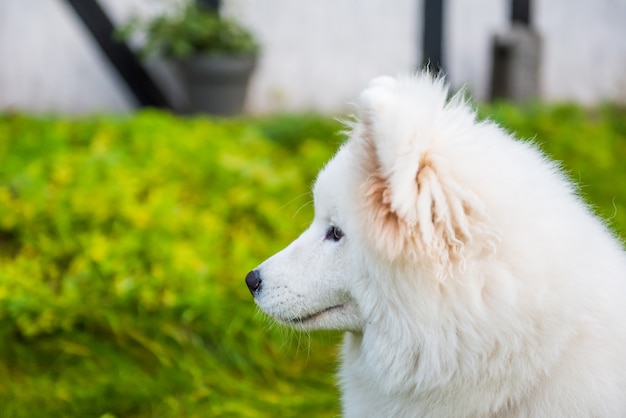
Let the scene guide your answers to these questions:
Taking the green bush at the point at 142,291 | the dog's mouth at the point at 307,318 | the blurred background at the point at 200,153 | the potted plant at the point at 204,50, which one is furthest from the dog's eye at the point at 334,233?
the potted plant at the point at 204,50

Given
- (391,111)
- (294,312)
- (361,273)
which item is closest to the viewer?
(391,111)

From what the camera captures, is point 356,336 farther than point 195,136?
No

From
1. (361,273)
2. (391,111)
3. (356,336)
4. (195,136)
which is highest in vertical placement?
(391,111)

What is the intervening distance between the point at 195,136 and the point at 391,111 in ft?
14.4

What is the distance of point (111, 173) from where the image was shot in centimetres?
498

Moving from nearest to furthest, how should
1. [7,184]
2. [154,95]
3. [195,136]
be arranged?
[7,184] → [195,136] → [154,95]

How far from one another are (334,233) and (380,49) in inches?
246

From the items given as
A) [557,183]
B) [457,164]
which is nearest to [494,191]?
[457,164]

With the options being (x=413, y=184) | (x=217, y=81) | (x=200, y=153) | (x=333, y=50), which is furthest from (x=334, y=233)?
(x=333, y=50)

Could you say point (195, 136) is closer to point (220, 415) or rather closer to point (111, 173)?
point (111, 173)

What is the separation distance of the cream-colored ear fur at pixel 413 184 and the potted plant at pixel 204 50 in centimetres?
552

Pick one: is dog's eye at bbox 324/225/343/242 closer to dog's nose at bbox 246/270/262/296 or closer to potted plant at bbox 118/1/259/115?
dog's nose at bbox 246/270/262/296

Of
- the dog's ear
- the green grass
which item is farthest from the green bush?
the dog's ear

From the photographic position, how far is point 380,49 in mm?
8195
